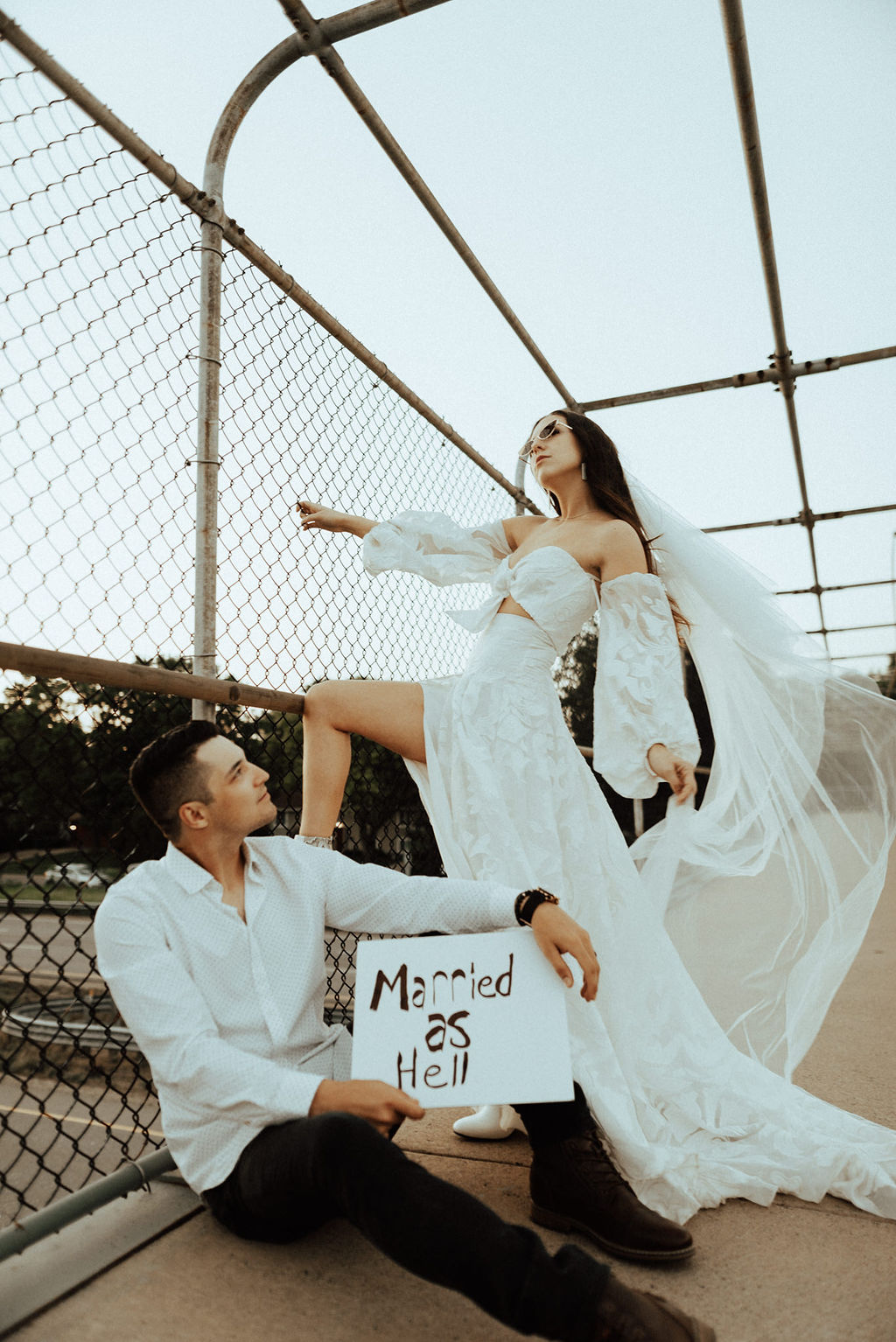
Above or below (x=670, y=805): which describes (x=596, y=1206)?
below

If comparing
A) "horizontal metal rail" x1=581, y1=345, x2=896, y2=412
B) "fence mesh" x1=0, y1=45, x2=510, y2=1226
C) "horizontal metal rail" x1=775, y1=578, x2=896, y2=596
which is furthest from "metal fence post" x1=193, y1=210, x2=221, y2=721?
"horizontal metal rail" x1=775, y1=578, x2=896, y2=596

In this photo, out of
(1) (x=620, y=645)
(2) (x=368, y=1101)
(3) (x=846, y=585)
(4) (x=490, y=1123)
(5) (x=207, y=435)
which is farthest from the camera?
(3) (x=846, y=585)

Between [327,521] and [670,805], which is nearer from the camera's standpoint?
[670,805]

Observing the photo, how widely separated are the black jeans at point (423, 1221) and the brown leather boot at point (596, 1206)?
0.46 m

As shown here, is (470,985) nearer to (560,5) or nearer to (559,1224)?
(559,1224)

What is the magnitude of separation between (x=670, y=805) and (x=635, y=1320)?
1.31 meters

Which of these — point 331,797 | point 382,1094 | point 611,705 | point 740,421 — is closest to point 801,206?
point 740,421

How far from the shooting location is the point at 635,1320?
A: 1120 mm

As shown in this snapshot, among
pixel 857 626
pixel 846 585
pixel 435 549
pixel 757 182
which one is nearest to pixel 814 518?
pixel 846 585

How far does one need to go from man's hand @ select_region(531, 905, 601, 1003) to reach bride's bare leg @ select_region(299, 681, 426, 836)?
2.27 feet

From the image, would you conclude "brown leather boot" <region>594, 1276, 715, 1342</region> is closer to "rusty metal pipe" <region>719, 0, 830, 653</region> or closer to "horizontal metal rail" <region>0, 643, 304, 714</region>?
"horizontal metal rail" <region>0, 643, 304, 714</region>

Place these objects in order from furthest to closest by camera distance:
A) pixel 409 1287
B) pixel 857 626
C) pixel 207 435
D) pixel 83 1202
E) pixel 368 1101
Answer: pixel 857 626, pixel 207 435, pixel 83 1202, pixel 409 1287, pixel 368 1101

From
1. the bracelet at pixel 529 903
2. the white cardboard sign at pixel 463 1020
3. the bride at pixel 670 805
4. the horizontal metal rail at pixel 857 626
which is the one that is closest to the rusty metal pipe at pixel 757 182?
the bride at pixel 670 805

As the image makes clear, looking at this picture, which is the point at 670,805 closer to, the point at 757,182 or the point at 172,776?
the point at 172,776
